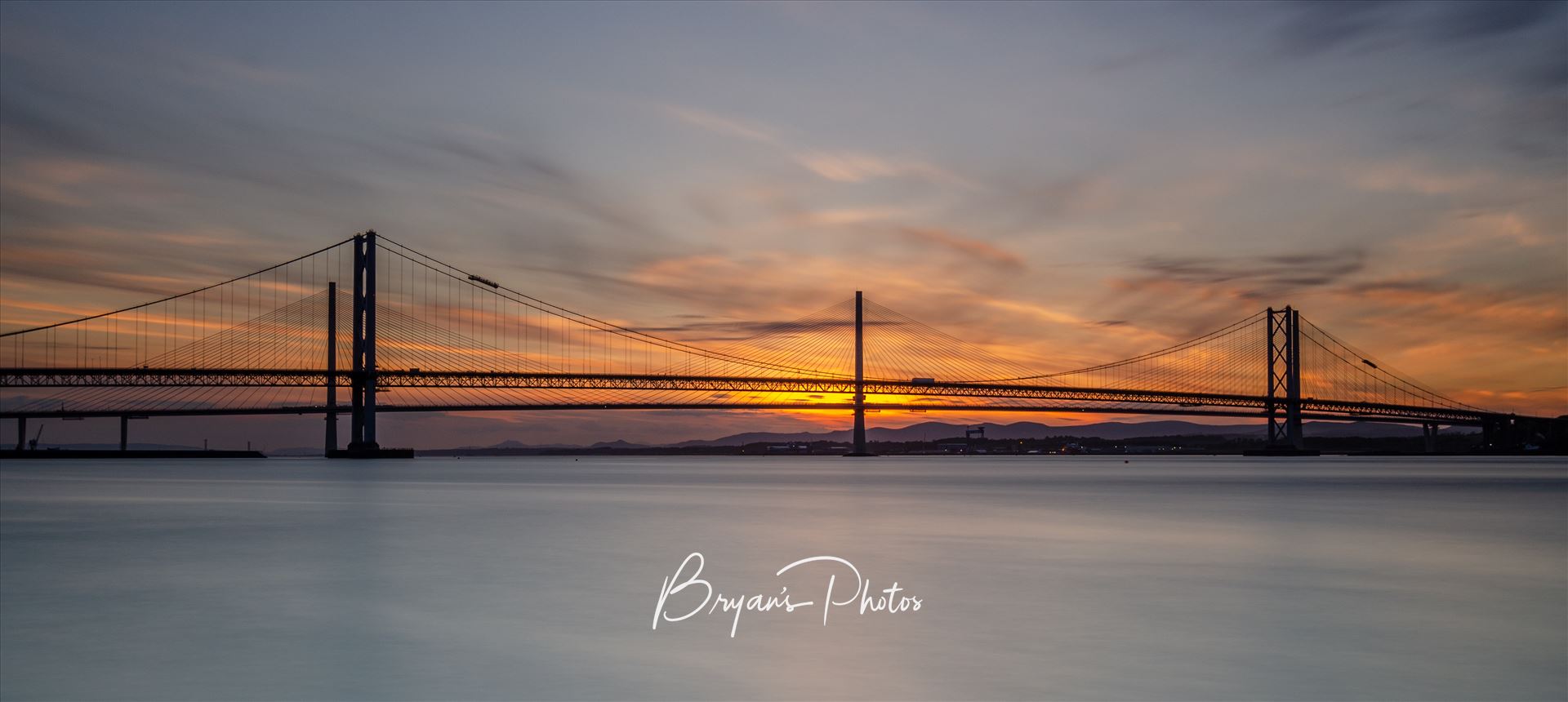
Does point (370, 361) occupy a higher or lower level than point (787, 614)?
higher

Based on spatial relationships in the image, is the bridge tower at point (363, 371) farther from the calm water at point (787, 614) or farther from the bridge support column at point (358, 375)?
the calm water at point (787, 614)

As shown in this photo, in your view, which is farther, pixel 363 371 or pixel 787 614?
pixel 363 371

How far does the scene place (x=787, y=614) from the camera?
31.7 feet

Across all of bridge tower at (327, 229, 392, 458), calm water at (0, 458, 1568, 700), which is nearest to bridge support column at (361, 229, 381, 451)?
bridge tower at (327, 229, 392, 458)

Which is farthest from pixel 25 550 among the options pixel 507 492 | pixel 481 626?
pixel 507 492

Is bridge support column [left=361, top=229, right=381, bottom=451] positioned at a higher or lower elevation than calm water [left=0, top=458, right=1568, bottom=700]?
higher

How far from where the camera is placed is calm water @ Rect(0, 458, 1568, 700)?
7230 millimetres

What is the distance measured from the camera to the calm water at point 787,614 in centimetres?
723

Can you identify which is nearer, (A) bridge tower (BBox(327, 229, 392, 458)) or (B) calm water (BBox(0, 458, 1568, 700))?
(B) calm water (BBox(0, 458, 1568, 700))

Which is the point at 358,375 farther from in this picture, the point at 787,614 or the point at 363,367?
the point at 787,614

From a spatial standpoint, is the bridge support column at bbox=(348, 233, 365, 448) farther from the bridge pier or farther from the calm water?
the calm water

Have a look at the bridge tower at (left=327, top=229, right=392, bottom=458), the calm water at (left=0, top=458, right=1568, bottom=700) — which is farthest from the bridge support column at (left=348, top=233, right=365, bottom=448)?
the calm water at (left=0, top=458, right=1568, bottom=700)

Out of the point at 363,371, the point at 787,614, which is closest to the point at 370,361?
the point at 363,371

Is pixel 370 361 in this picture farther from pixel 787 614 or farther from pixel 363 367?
pixel 787 614
